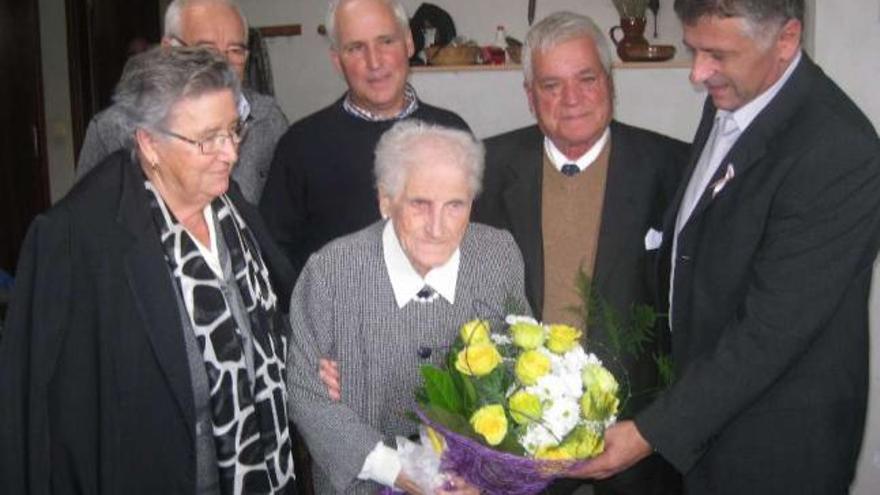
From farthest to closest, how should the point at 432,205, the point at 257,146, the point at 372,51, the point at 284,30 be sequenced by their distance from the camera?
1. the point at 284,30
2. the point at 257,146
3. the point at 372,51
4. the point at 432,205

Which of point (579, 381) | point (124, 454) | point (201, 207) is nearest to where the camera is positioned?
point (579, 381)

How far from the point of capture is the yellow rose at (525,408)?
1.74 meters

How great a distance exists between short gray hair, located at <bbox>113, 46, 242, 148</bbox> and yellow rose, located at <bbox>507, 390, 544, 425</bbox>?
919 millimetres

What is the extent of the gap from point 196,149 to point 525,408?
886 mm

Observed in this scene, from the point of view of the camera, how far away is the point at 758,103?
2.04 metres

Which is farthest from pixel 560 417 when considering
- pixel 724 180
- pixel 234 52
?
pixel 234 52

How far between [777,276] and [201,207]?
1.26m

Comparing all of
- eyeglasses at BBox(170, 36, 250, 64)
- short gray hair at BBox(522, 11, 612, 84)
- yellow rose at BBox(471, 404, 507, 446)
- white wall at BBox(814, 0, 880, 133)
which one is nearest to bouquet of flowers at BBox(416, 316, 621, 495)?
yellow rose at BBox(471, 404, 507, 446)

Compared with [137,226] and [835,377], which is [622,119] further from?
[137,226]

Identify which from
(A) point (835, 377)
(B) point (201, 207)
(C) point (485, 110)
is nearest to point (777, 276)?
(A) point (835, 377)

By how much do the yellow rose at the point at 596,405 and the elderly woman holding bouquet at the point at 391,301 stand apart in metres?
0.41

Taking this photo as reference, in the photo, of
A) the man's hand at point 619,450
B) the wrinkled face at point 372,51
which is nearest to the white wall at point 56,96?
the wrinkled face at point 372,51

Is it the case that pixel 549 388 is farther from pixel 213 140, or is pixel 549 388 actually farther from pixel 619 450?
pixel 213 140

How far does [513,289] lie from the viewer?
2.21m
